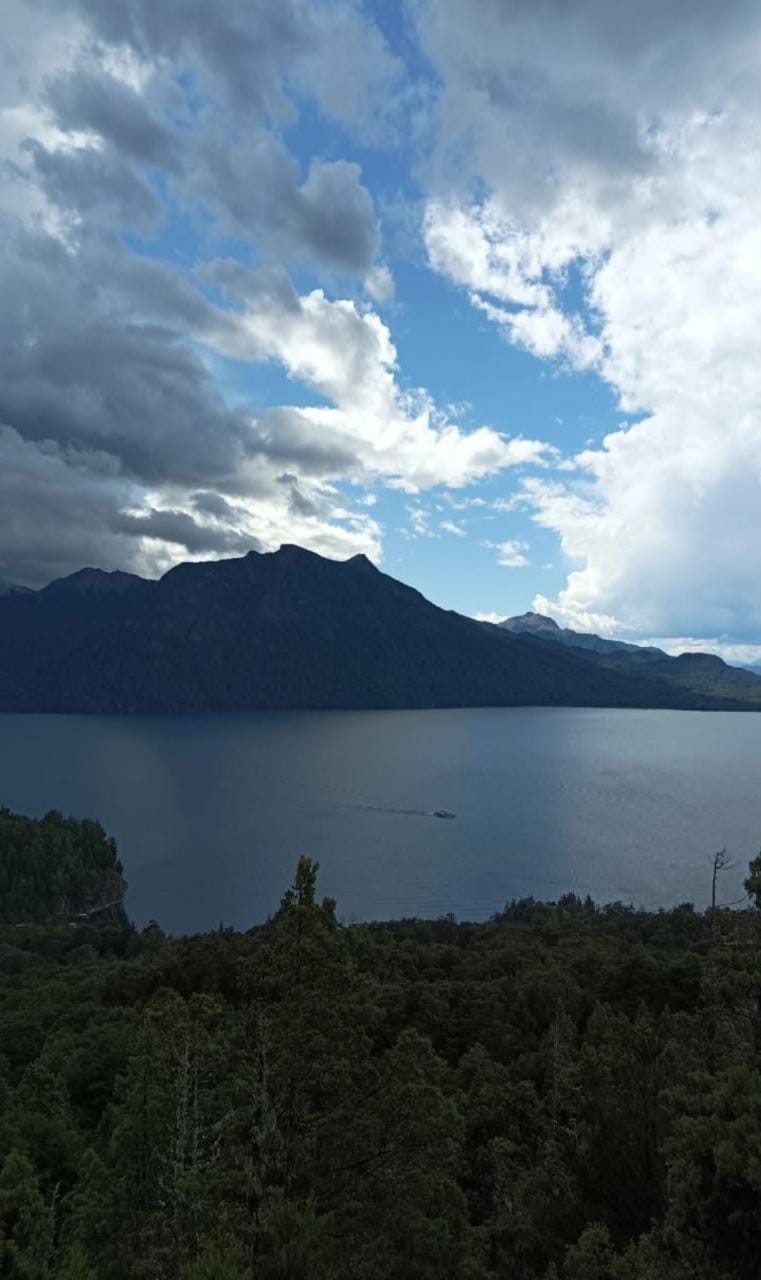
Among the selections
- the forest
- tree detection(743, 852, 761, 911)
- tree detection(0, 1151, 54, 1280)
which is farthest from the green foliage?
tree detection(743, 852, 761, 911)

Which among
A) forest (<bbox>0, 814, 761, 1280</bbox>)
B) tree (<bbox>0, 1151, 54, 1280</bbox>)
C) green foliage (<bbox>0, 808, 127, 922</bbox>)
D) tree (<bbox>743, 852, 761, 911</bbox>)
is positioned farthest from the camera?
green foliage (<bbox>0, 808, 127, 922</bbox>)

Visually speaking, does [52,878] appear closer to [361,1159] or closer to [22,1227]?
[22,1227]

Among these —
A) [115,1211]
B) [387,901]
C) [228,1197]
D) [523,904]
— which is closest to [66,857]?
[387,901]

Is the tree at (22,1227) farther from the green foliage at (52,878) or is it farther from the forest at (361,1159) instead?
the green foliage at (52,878)

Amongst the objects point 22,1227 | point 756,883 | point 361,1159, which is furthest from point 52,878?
point 756,883

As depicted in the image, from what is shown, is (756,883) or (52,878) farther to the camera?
(52,878)

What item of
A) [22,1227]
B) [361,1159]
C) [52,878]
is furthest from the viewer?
[52,878]

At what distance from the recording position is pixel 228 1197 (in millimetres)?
15945

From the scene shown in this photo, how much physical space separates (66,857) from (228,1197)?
153 m

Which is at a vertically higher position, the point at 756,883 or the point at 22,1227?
the point at 756,883

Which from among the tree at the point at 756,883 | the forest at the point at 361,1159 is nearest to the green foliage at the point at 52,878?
the forest at the point at 361,1159

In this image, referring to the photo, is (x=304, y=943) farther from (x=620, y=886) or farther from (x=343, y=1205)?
(x=620, y=886)

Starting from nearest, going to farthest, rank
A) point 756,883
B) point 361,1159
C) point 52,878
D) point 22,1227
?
1. point 361,1159
2. point 756,883
3. point 22,1227
4. point 52,878

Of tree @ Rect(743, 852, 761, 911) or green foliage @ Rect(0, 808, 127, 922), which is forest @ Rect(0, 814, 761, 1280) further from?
green foliage @ Rect(0, 808, 127, 922)
